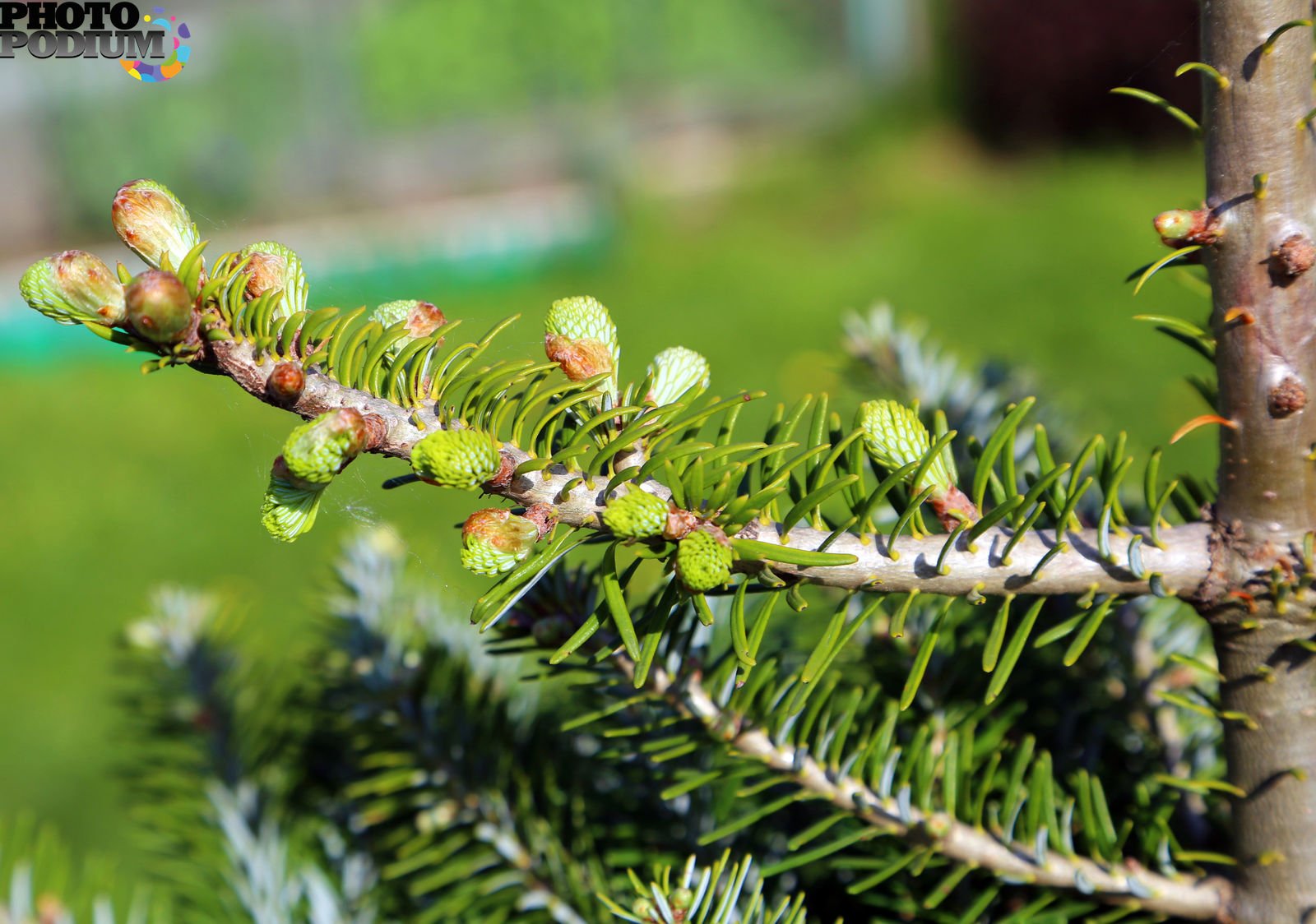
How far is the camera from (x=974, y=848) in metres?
0.67

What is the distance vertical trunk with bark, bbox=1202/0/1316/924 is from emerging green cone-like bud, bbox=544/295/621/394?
32cm

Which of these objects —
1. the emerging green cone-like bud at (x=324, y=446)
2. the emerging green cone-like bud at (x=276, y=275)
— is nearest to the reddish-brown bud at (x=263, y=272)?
the emerging green cone-like bud at (x=276, y=275)

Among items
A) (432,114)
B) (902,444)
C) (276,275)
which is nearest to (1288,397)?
(902,444)

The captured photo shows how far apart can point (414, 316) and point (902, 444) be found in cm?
27

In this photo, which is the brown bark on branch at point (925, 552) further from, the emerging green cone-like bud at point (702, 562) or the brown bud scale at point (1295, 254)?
the brown bud scale at point (1295, 254)

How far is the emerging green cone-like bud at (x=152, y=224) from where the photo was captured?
21.2 inches

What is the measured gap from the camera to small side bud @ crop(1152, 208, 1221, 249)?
0.56 metres

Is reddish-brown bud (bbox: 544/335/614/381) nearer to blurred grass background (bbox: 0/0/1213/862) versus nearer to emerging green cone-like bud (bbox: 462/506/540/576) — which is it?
emerging green cone-like bud (bbox: 462/506/540/576)

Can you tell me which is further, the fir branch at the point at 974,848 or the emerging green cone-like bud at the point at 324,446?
the fir branch at the point at 974,848

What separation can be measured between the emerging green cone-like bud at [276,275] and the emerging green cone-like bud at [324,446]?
0.33 feet

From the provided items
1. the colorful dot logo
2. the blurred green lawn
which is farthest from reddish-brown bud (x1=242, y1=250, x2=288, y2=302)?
the blurred green lawn

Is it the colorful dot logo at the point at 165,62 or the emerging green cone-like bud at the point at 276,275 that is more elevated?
the colorful dot logo at the point at 165,62

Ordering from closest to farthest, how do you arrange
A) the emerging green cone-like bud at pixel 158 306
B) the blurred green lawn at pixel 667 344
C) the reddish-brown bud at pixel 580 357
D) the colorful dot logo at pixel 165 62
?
the emerging green cone-like bud at pixel 158 306
the reddish-brown bud at pixel 580 357
the colorful dot logo at pixel 165 62
the blurred green lawn at pixel 667 344

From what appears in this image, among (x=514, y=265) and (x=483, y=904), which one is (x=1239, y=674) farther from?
(x=514, y=265)
